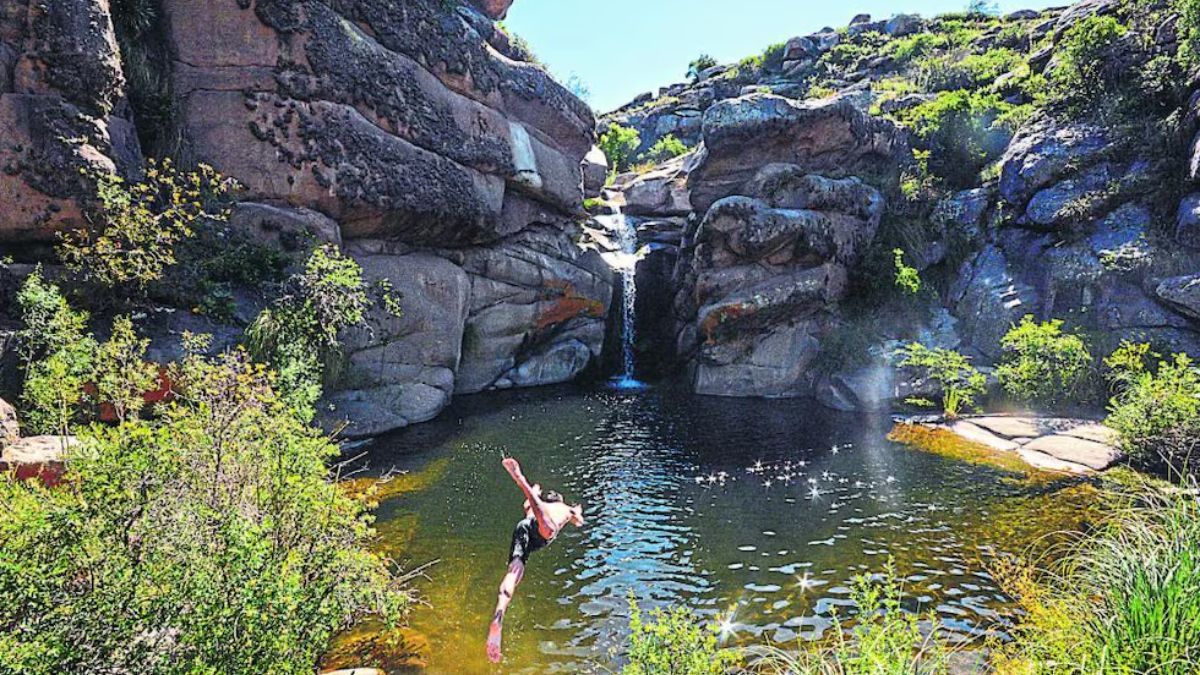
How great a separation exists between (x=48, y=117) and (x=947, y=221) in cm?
2597

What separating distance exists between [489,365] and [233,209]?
9329 mm

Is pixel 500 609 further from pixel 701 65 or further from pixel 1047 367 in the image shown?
pixel 701 65

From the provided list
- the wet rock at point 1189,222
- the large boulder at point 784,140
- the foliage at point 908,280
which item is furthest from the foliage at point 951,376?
the large boulder at point 784,140

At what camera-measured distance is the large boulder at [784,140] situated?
855 inches

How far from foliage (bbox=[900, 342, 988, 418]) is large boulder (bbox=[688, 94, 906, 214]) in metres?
8.85

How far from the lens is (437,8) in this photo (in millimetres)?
18672

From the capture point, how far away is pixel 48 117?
10523 millimetres

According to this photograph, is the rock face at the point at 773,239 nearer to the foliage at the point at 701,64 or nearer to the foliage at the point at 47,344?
the foliage at the point at 47,344

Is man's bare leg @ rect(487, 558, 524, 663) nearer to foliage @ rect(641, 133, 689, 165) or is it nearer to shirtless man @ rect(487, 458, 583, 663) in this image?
shirtless man @ rect(487, 458, 583, 663)

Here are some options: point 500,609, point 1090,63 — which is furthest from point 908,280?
point 500,609

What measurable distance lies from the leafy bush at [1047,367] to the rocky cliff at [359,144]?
14369 mm

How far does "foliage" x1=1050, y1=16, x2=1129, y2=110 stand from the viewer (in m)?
18.6

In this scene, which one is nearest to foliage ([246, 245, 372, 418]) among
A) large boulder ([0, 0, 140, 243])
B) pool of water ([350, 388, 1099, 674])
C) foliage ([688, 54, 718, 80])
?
pool of water ([350, 388, 1099, 674])

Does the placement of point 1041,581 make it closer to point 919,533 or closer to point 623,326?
point 919,533
